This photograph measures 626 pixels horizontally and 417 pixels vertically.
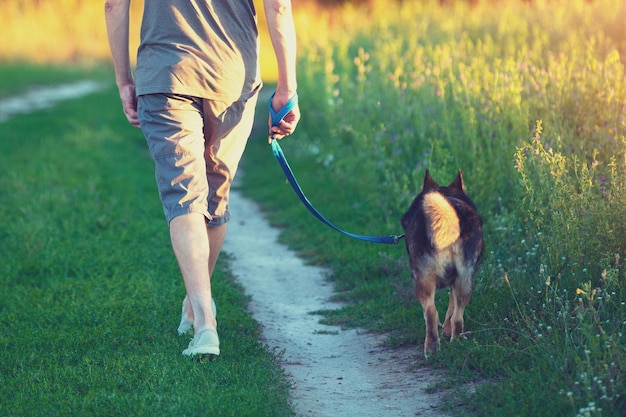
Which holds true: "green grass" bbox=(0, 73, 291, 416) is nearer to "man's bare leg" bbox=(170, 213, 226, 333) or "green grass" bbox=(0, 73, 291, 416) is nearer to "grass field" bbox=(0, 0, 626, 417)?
"grass field" bbox=(0, 0, 626, 417)

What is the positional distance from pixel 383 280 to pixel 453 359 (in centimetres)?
184

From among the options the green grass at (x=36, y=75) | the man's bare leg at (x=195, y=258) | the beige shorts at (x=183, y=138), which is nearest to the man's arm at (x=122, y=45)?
the beige shorts at (x=183, y=138)

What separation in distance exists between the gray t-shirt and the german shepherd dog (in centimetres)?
121

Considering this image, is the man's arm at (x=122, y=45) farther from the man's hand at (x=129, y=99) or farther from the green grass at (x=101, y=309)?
the green grass at (x=101, y=309)

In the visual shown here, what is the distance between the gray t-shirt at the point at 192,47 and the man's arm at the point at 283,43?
158 mm

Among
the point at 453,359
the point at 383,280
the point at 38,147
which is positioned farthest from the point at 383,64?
the point at 453,359

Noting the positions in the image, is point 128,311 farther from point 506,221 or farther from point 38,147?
point 38,147

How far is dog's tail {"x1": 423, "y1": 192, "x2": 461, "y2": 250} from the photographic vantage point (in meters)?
4.46

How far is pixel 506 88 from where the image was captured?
7062 millimetres

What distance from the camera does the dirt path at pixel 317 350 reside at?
4.36 meters

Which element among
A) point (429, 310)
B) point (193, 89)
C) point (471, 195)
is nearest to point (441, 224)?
point (429, 310)

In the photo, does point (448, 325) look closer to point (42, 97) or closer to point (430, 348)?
point (430, 348)

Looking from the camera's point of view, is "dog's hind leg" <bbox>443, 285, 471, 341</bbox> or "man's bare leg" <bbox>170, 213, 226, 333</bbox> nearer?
"man's bare leg" <bbox>170, 213, 226, 333</bbox>

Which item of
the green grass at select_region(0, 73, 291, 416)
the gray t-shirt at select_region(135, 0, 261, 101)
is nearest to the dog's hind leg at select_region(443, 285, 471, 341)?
the green grass at select_region(0, 73, 291, 416)
